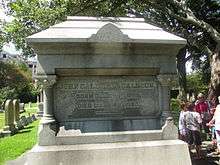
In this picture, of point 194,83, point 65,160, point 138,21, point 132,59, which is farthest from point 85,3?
point 194,83

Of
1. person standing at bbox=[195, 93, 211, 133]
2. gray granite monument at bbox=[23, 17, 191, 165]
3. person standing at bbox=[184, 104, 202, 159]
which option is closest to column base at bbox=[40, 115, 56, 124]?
gray granite monument at bbox=[23, 17, 191, 165]

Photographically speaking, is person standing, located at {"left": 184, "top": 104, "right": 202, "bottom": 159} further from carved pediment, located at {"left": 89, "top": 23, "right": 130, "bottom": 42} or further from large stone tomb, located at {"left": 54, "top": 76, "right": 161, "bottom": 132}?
carved pediment, located at {"left": 89, "top": 23, "right": 130, "bottom": 42}

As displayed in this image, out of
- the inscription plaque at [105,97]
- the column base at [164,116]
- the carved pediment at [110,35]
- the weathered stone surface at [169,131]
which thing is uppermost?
the carved pediment at [110,35]

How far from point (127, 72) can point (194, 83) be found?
52979 millimetres

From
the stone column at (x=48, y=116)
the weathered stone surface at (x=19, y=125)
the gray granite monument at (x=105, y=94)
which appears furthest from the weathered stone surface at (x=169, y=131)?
the weathered stone surface at (x=19, y=125)

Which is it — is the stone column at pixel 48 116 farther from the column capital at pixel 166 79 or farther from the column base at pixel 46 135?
the column capital at pixel 166 79

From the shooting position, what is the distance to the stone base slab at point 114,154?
7.08 metres

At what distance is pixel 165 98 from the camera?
7766 mm

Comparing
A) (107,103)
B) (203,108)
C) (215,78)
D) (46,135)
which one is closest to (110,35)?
(107,103)

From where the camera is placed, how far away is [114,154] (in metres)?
7.28

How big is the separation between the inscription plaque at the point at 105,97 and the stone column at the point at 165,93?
0.47ft

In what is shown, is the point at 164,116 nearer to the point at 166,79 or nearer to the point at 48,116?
the point at 166,79

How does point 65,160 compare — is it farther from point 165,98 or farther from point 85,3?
point 85,3

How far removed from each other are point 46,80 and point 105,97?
117 centimetres
